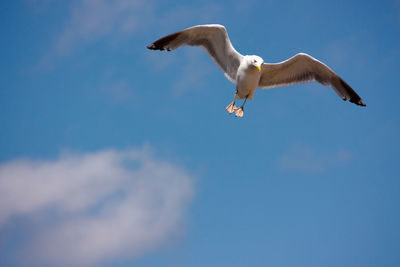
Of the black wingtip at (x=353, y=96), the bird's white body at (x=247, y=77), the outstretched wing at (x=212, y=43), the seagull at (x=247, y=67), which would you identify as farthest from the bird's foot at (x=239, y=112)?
the black wingtip at (x=353, y=96)

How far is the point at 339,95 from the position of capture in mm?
12531

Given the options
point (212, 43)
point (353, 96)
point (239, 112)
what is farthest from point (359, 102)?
point (212, 43)

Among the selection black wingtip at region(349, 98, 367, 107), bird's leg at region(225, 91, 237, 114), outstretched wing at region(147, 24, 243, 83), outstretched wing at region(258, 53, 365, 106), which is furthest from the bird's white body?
black wingtip at region(349, 98, 367, 107)

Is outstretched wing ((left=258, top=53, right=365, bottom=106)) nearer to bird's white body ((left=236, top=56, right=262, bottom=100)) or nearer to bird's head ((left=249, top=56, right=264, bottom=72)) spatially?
bird's white body ((left=236, top=56, right=262, bottom=100))

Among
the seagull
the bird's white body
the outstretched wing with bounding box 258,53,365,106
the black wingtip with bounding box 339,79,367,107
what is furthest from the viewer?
the black wingtip with bounding box 339,79,367,107

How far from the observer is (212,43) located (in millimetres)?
12078

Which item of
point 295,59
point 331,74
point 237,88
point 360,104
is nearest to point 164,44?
point 237,88

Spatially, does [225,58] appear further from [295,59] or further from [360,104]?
[360,104]

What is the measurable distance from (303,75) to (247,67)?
1.97 m

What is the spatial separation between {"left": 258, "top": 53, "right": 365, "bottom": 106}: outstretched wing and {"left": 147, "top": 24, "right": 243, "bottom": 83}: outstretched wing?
861 millimetres

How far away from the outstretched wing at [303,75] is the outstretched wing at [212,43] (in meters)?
0.86

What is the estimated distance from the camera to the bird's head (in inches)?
445

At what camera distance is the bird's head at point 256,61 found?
11.3 m

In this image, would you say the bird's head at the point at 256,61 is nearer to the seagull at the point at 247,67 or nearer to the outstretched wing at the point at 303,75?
the seagull at the point at 247,67
